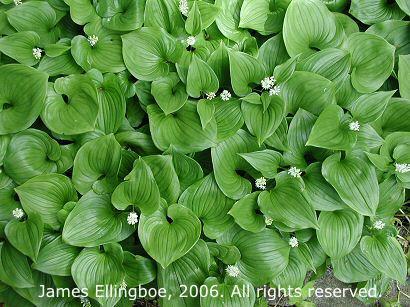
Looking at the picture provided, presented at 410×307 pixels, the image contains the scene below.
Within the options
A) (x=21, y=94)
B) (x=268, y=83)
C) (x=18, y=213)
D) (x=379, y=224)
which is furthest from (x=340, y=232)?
(x=21, y=94)

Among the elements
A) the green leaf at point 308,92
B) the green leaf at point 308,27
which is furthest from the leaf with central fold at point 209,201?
the green leaf at point 308,27

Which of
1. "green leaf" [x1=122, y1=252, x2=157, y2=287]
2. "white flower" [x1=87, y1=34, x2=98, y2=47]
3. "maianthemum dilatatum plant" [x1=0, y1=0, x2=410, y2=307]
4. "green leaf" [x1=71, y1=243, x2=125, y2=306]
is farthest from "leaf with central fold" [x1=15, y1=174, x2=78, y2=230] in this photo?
"white flower" [x1=87, y1=34, x2=98, y2=47]

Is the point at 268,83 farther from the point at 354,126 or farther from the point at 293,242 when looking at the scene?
the point at 293,242

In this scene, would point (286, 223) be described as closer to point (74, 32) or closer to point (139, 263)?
point (139, 263)

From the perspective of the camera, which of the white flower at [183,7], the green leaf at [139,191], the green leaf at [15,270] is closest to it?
the green leaf at [139,191]

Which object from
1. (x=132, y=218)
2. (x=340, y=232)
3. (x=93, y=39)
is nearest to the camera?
(x=132, y=218)

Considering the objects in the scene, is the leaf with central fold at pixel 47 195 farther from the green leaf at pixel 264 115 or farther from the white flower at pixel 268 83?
the white flower at pixel 268 83

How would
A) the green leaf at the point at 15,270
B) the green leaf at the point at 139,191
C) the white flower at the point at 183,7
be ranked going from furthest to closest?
the white flower at the point at 183,7, the green leaf at the point at 15,270, the green leaf at the point at 139,191

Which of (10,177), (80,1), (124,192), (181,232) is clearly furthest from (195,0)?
(10,177)
